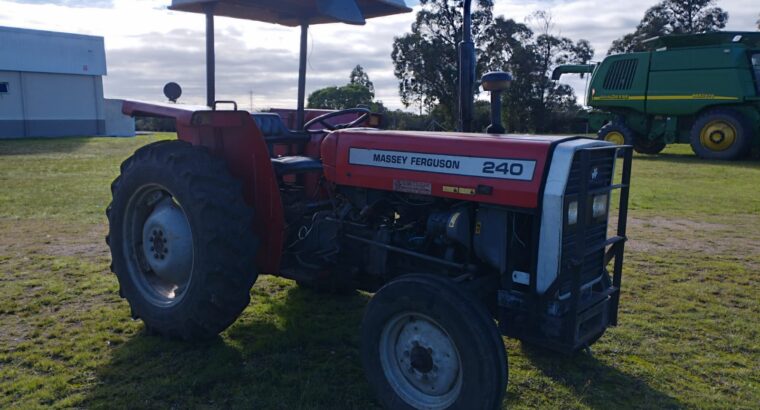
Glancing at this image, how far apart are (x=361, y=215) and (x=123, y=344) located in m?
1.81

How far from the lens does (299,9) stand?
15.9 ft

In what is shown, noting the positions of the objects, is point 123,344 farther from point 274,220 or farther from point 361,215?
point 361,215

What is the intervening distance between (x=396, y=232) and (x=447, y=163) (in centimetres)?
62

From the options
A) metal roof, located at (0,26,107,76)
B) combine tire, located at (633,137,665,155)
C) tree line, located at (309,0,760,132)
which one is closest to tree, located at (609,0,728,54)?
tree line, located at (309,0,760,132)

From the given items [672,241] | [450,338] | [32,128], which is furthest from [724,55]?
[32,128]

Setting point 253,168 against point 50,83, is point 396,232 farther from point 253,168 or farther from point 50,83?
point 50,83

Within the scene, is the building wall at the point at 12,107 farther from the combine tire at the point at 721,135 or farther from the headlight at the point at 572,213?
the headlight at the point at 572,213

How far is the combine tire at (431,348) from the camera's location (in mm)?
2742

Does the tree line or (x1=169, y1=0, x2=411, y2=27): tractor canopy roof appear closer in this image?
(x1=169, y1=0, x2=411, y2=27): tractor canopy roof

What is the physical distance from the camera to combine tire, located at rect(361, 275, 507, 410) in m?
2.74

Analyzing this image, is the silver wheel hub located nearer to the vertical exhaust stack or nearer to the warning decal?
the warning decal

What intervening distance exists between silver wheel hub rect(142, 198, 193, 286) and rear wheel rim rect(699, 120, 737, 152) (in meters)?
16.4

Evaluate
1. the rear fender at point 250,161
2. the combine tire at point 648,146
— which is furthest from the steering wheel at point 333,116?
the combine tire at point 648,146

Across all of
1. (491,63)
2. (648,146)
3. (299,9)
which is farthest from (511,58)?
(299,9)
